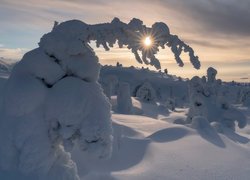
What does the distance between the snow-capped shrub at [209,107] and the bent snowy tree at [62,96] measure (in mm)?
18549

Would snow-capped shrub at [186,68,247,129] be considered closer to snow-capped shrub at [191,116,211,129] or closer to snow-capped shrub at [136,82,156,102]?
snow-capped shrub at [191,116,211,129]

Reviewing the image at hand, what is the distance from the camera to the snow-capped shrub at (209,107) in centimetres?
2455

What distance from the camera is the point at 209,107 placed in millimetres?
25734

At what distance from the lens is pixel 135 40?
618cm

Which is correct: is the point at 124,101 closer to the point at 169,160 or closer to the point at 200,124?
the point at 200,124

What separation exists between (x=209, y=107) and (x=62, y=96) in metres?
20.9

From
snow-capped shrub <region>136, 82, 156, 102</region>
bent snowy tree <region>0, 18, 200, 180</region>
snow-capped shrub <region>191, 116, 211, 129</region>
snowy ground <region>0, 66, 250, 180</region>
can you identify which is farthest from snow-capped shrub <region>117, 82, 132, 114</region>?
bent snowy tree <region>0, 18, 200, 180</region>

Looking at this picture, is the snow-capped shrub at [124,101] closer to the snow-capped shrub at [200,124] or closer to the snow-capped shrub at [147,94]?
the snow-capped shrub at [147,94]

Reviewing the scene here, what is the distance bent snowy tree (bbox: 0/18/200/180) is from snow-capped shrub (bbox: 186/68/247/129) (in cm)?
1855

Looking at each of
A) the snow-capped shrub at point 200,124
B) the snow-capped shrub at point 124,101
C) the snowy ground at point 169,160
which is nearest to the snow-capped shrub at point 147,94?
the snow-capped shrub at point 124,101

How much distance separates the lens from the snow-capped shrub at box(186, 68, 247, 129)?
24.5m

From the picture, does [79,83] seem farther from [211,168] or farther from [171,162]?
[211,168]

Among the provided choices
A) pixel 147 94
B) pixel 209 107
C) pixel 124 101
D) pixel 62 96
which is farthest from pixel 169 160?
pixel 147 94

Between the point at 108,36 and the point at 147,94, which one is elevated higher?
the point at 108,36
